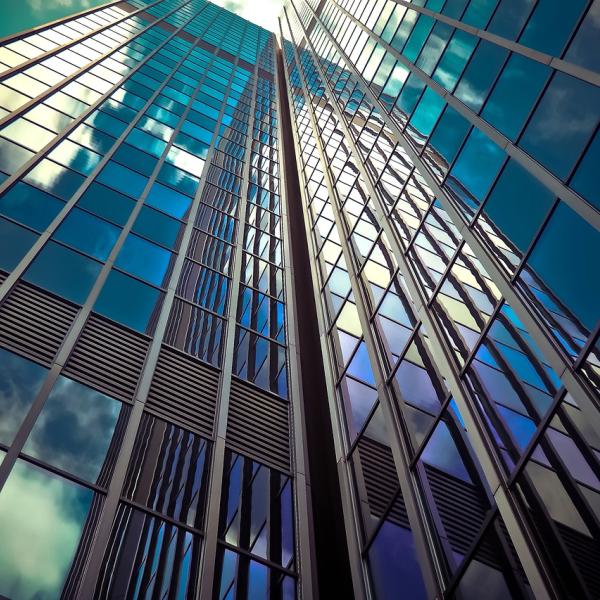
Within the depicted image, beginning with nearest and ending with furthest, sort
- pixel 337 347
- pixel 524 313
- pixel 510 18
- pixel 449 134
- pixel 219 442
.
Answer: pixel 524 313 → pixel 219 442 → pixel 510 18 → pixel 449 134 → pixel 337 347

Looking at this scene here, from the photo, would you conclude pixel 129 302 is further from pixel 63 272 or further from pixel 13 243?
pixel 13 243

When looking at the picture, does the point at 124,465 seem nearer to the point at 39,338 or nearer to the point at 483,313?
the point at 39,338

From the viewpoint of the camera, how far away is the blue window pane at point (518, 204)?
13.2m

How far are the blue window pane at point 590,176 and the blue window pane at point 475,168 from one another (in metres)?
3.52

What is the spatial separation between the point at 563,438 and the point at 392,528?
442cm

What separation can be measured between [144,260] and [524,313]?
12.7 metres

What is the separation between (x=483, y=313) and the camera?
1459cm

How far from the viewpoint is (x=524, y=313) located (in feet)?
41.7

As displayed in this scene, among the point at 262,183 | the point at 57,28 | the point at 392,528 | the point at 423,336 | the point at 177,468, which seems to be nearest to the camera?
the point at 392,528

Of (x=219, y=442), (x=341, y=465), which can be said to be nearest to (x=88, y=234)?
(x=219, y=442)

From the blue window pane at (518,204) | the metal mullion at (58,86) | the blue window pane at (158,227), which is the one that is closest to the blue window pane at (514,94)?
the blue window pane at (518,204)

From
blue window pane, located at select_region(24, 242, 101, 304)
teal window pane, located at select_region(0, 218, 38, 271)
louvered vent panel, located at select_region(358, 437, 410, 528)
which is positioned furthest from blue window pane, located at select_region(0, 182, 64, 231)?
louvered vent panel, located at select_region(358, 437, 410, 528)

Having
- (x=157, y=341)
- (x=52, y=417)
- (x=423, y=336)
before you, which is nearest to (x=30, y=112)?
(x=157, y=341)

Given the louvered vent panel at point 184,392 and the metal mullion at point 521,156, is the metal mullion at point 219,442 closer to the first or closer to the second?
the louvered vent panel at point 184,392
